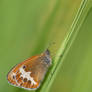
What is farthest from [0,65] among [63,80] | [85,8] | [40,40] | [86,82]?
[85,8]

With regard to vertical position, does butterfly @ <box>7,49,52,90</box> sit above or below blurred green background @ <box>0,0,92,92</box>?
below

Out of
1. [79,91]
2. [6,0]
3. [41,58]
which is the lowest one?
[41,58]

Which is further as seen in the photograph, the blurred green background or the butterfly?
the butterfly

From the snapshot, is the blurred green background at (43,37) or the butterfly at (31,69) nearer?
the blurred green background at (43,37)

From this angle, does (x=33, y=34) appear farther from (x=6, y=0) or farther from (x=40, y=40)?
(x=6, y=0)

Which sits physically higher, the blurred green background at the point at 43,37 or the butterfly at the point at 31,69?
the blurred green background at the point at 43,37

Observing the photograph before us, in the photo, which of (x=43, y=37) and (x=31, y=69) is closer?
(x=43, y=37)

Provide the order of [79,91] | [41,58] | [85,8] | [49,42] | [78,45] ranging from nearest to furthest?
1. [85,8]
2. [79,91]
3. [78,45]
4. [49,42]
5. [41,58]

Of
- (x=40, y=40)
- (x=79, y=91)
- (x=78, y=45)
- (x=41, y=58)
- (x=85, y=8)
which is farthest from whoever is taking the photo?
(x=41, y=58)
